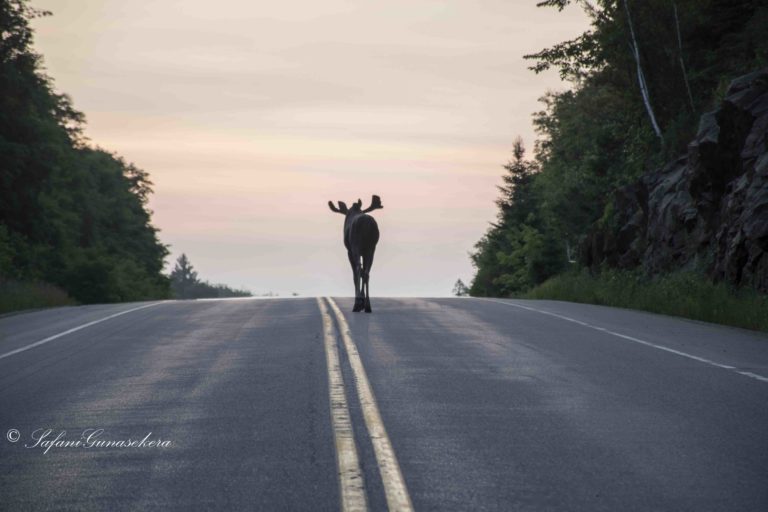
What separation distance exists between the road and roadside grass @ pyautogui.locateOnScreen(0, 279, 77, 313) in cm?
1178

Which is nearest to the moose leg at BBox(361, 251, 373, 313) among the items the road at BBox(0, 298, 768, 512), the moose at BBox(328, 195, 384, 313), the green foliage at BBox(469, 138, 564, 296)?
the moose at BBox(328, 195, 384, 313)

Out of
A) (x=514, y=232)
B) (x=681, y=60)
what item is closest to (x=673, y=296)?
(x=681, y=60)

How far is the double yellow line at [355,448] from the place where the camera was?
6500 millimetres

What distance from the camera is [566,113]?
206 feet

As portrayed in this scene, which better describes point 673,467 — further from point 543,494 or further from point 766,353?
point 766,353

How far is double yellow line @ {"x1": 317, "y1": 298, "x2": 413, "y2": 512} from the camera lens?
256 inches

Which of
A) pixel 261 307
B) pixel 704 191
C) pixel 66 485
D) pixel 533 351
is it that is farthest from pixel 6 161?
pixel 66 485

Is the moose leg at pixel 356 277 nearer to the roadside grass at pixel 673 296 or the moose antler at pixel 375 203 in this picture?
the moose antler at pixel 375 203

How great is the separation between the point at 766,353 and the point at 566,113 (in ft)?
161

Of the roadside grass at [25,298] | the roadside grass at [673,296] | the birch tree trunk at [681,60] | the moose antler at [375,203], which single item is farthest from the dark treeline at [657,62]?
the roadside grass at [25,298]

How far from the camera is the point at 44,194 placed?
64.0 m

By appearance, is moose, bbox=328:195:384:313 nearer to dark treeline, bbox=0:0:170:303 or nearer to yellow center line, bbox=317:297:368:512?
yellow center line, bbox=317:297:368:512

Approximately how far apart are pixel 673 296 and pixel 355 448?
1865 cm

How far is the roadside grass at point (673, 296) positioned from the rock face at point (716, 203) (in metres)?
0.49
